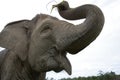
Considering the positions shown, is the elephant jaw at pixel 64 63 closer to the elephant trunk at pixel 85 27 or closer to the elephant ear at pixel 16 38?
the elephant trunk at pixel 85 27

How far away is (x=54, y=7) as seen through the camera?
15.6 ft

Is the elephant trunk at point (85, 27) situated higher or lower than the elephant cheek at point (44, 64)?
higher

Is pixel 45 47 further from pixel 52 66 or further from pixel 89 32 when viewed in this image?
pixel 89 32

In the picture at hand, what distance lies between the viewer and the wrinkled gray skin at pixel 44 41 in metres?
4.49

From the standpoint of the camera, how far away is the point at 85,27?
446 centimetres

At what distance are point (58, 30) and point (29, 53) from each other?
1.24 feet

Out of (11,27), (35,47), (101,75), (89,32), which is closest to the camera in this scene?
(89,32)

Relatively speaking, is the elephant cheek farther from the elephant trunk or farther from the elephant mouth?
the elephant trunk

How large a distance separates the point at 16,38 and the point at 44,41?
0.39m

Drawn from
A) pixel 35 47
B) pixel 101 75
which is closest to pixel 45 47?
pixel 35 47

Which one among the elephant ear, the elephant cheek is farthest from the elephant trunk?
the elephant ear

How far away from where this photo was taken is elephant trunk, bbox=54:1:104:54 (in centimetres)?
443

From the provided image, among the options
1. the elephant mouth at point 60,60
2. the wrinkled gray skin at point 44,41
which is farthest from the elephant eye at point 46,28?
the elephant mouth at point 60,60

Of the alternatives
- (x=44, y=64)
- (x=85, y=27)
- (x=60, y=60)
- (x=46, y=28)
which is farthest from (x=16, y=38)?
(x=85, y=27)
